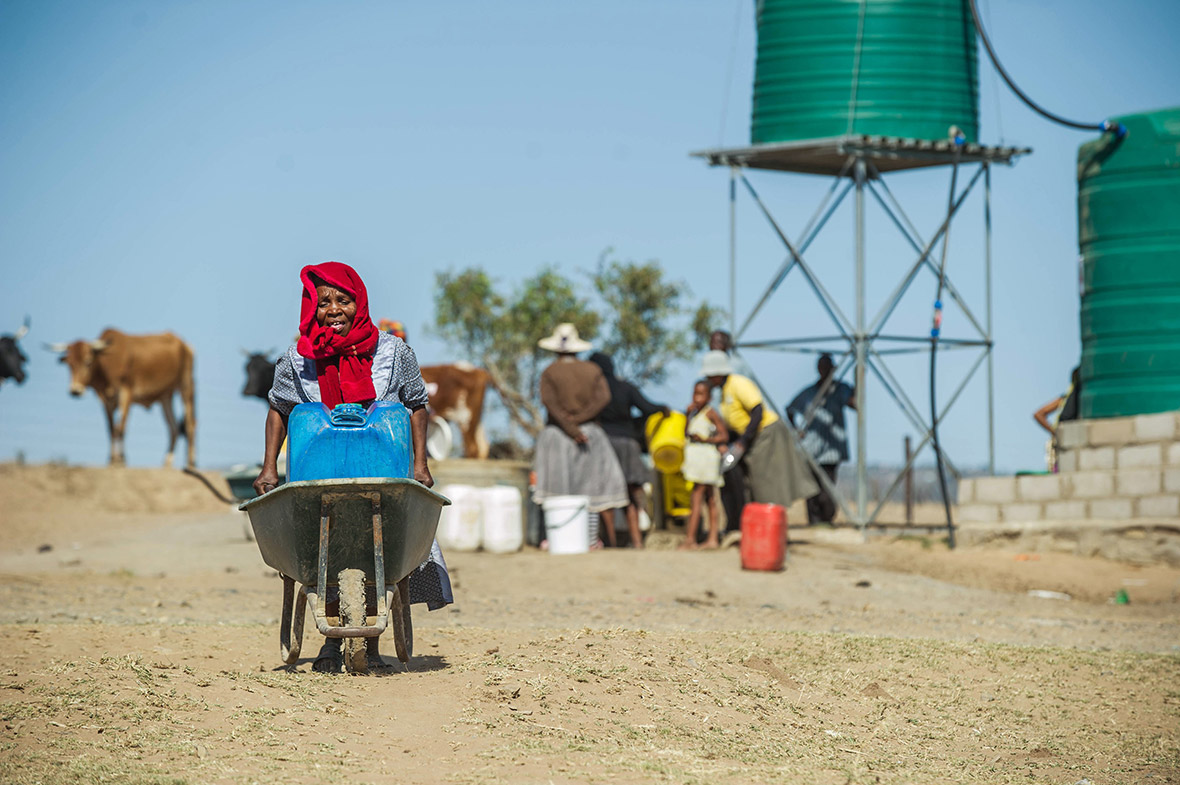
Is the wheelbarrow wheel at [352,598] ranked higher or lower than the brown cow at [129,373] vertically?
lower

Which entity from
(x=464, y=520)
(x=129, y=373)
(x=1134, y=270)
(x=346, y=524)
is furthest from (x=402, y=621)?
(x=129, y=373)

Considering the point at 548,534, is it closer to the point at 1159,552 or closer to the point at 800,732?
the point at 1159,552

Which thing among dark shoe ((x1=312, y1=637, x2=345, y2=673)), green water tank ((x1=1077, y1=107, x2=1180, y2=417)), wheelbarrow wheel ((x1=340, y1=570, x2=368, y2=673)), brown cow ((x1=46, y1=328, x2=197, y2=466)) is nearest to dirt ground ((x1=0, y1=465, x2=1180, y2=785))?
dark shoe ((x1=312, y1=637, x2=345, y2=673))

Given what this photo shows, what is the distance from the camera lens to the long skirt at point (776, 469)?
14.1 meters

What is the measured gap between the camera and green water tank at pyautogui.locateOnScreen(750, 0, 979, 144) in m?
16.2

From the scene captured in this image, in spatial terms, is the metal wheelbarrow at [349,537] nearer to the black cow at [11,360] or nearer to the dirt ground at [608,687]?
the dirt ground at [608,687]

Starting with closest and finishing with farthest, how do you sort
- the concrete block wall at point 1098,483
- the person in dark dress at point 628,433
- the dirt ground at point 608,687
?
the dirt ground at point 608,687
the concrete block wall at point 1098,483
the person in dark dress at point 628,433

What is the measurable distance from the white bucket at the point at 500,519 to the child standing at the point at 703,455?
1.73 m

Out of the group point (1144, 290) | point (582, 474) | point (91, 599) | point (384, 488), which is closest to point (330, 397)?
point (384, 488)

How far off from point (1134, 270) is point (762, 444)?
4442 mm

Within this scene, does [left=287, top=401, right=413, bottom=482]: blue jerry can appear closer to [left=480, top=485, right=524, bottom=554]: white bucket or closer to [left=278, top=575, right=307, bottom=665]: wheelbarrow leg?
[left=278, top=575, right=307, bottom=665]: wheelbarrow leg

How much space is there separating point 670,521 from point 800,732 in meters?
10.1

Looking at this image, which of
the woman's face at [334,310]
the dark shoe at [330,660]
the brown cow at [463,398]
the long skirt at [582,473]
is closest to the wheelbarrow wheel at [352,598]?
the dark shoe at [330,660]

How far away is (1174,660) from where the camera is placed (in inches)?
333
